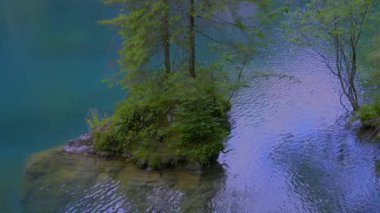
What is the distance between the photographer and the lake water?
14961 mm

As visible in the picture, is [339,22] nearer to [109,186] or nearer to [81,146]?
[109,186]

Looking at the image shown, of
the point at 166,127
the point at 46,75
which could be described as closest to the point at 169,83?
the point at 166,127

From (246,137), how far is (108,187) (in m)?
5.99

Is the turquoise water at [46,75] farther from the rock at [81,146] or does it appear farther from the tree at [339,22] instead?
the tree at [339,22]

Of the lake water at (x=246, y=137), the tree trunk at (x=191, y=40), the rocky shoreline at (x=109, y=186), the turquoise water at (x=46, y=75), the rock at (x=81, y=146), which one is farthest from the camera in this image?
the turquoise water at (x=46, y=75)

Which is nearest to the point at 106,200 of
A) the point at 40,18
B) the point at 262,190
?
the point at 262,190

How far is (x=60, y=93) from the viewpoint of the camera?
27.2m

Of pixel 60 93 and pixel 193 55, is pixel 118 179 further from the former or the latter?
pixel 60 93

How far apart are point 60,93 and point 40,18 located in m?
20.9

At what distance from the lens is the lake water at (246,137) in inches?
589

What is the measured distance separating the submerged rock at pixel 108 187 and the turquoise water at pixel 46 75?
0.83m

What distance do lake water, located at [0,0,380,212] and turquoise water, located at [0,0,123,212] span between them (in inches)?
2.7

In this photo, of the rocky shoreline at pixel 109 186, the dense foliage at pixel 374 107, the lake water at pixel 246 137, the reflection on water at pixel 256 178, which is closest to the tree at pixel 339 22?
the dense foliage at pixel 374 107

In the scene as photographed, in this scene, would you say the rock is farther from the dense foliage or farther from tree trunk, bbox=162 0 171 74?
the dense foliage
